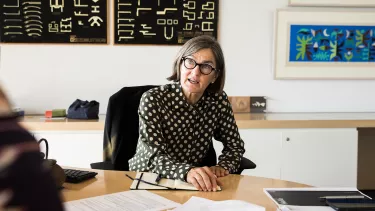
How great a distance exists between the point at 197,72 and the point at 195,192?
1.99 feet

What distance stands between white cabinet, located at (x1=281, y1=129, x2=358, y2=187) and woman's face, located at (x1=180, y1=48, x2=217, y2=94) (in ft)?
4.40

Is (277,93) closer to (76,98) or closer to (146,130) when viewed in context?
(76,98)

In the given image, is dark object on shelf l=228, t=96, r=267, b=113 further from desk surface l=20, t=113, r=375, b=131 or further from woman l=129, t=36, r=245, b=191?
woman l=129, t=36, r=245, b=191

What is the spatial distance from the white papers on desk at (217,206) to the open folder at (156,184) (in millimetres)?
136

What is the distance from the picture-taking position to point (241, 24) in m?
3.34

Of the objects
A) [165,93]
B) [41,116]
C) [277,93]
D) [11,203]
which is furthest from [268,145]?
[11,203]

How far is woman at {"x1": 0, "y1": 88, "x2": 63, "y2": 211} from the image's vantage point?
355mm

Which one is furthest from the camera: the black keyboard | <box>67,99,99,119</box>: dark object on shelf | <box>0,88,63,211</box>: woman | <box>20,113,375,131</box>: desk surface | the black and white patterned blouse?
<box>67,99,99,119</box>: dark object on shelf

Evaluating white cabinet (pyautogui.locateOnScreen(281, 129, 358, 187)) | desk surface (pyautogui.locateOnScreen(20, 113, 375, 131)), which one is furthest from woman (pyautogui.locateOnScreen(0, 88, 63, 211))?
white cabinet (pyautogui.locateOnScreen(281, 129, 358, 187))

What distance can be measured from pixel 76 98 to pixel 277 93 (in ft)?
5.19

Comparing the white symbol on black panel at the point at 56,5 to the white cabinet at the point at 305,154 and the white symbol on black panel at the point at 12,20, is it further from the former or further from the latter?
the white cabinet at the point at 305,154

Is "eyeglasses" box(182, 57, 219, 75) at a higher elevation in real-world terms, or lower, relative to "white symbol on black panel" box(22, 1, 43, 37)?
lower

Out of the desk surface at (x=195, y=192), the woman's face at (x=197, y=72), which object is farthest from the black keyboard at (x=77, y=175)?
the woman's face at (x=197, y=72)

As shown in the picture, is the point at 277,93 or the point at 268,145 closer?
the point at 268,145
